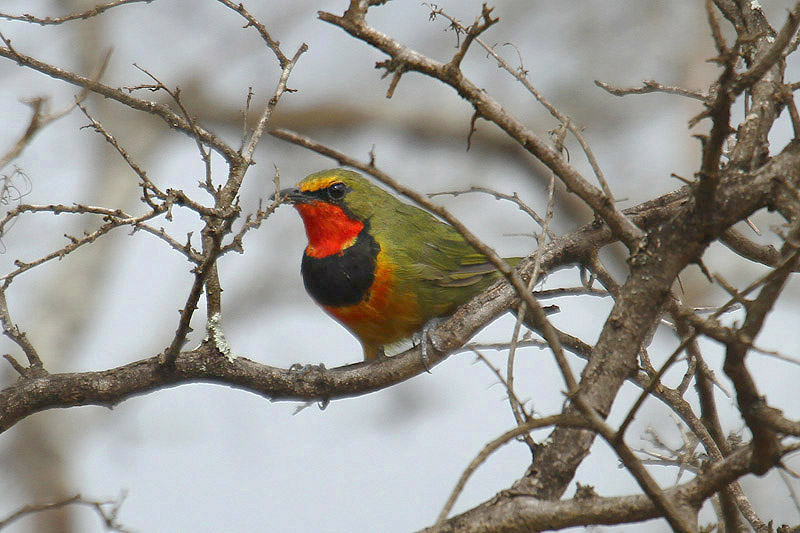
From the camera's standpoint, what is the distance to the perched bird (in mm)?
4957

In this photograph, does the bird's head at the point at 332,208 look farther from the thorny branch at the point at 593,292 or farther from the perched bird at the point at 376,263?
the thorny branch at the point at 593,292

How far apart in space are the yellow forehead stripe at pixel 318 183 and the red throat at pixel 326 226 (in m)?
0.12

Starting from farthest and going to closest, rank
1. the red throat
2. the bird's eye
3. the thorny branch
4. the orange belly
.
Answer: the bird's eye → the red throat → the orange belly → the thorny branch

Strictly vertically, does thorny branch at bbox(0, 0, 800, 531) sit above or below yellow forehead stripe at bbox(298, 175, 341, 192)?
below

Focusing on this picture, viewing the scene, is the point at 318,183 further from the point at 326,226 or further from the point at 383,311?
the point at 383,311

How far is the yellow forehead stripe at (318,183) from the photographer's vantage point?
5.46m

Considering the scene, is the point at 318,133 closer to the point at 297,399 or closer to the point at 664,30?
the point at 664,30

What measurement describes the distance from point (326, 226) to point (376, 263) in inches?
19.0

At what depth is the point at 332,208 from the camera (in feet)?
17.7

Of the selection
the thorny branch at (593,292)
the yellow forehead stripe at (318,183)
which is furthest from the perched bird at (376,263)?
the thorny branch at (593,292)

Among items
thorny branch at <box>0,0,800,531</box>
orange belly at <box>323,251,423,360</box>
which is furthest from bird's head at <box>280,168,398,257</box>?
thorny branch at <box>0,0,800,531</box>

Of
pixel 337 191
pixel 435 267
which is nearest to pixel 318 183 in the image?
pixel 337 191

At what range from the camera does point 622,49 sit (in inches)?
511

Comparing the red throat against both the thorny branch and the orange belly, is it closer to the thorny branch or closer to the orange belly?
the orange belly
